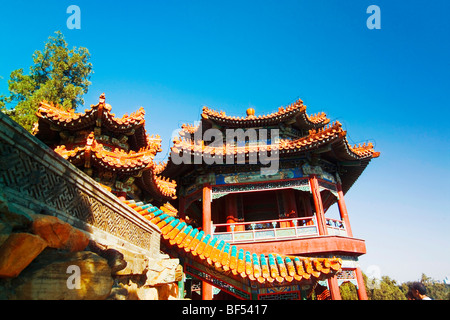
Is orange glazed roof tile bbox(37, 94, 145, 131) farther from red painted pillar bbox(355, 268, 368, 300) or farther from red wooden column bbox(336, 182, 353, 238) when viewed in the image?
red painted pillar bbox(355, 268, 368, 300)

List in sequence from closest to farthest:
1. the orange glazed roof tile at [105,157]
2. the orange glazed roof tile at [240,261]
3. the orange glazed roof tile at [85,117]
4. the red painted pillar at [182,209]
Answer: the orange glazed roof tile at [240,261] → the orange glazed roof tile at [105,157] → the orange glazed roof tile at [85,117] → the red painted pillar at [182,209]

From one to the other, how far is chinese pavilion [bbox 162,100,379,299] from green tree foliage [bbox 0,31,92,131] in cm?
686

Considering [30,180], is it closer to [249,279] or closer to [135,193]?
[249,279]

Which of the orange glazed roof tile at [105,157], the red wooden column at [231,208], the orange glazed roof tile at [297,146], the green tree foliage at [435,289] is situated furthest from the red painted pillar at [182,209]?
the green tree foliage at [435,289]

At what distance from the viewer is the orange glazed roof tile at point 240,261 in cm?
479

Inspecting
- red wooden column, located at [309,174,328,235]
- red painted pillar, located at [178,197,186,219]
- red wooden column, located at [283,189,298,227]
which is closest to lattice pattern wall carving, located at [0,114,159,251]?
red wooden column, located at [309,174,328,235]

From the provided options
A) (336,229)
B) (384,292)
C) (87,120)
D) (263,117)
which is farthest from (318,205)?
(384,292)

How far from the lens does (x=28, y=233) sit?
5.81 feet

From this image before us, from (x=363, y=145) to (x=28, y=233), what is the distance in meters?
12.3

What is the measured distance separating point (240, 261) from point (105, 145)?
713 cm

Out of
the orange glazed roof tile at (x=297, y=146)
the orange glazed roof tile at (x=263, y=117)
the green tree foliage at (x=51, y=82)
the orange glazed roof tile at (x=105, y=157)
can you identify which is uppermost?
the green tree foliage at (x=51, y=82)

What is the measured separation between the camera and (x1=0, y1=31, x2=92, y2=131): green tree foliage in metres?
12.8

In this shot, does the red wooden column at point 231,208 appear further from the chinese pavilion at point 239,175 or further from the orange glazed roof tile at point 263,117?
the orange glazed roof tile at point 263,117
